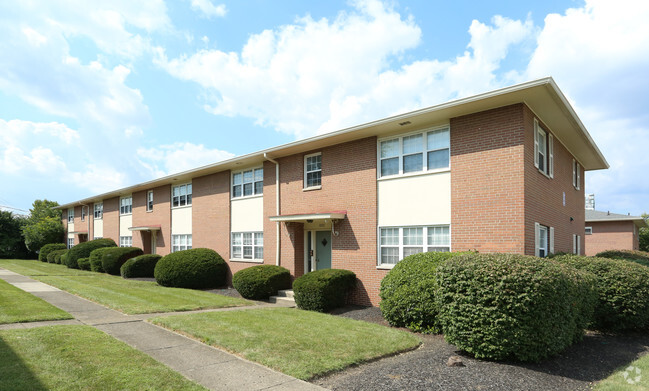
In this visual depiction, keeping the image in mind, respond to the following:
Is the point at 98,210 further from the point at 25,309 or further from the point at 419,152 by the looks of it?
the point at 419,152

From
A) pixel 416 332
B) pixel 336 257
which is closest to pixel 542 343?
pixel 416 332

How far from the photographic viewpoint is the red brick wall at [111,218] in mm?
29094

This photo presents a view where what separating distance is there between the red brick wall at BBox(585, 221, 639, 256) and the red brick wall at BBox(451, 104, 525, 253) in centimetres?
2352

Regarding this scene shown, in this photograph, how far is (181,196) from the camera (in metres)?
22.0

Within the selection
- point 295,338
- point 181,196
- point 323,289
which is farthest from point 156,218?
point 295,338

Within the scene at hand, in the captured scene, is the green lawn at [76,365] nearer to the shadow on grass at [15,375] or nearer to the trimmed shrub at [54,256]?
the shadow on grass at [15,375]

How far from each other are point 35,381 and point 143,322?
4.12 m

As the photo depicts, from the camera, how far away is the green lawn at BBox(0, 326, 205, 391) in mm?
5148

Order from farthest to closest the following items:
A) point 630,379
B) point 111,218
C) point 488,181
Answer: point 111,218, point 488,181, point 630,379

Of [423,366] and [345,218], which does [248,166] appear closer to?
[345,218]

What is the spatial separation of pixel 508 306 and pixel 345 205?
7545 mm

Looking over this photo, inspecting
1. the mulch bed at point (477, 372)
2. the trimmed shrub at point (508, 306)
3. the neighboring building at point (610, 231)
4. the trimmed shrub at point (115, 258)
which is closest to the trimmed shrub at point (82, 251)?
the trimmed shrub at point (115, 258)

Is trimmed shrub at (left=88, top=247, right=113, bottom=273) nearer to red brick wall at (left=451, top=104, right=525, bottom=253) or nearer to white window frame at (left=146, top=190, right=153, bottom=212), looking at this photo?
white window frame at (left=146, top=190, right=153, bottom=212)

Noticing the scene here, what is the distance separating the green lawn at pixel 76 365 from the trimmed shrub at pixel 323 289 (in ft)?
18.9
